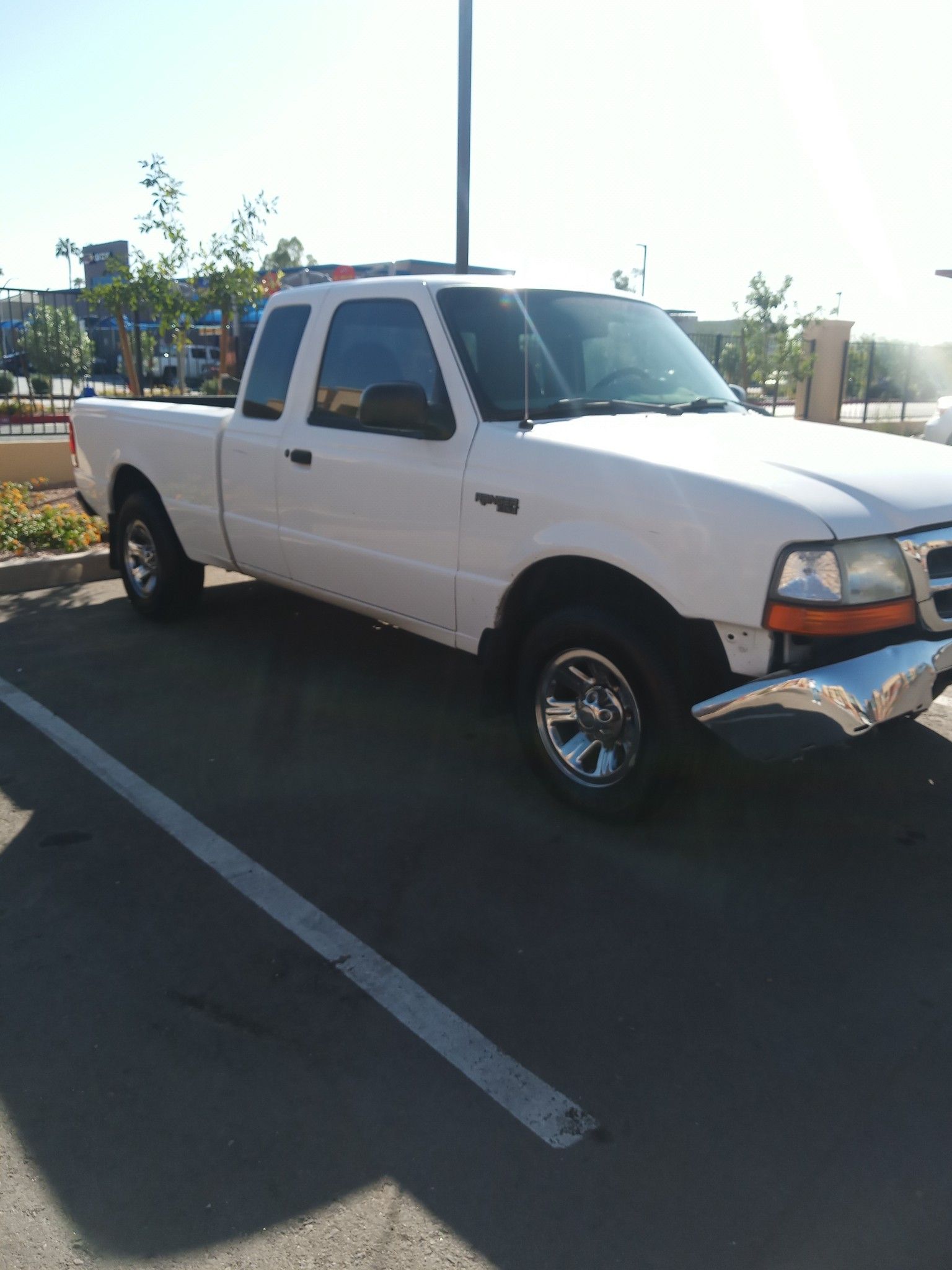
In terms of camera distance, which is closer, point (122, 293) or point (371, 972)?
point (371, 972)

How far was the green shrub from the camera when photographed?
28.3ft

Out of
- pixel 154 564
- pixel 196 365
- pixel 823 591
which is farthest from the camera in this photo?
pixel 196 365

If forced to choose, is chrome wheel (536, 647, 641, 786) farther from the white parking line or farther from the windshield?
the white parking line

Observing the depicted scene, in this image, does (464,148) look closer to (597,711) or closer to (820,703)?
(597,711)

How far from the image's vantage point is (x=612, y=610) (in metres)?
3.94

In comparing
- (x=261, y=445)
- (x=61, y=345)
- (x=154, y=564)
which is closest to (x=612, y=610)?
(x=261, y=445)

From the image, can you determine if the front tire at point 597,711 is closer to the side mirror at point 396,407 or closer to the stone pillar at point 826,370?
the side mirror at point 396,407

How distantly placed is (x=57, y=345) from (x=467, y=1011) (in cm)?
1662

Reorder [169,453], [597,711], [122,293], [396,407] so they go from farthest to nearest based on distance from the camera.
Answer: [122,293] < [169,453] < [396,407] < [597,711]

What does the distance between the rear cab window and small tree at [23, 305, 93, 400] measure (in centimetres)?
866

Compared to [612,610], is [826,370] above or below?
above

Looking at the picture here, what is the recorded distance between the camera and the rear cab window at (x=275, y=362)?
5.56 meters

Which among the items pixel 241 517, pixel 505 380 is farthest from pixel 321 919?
pixel 241 517

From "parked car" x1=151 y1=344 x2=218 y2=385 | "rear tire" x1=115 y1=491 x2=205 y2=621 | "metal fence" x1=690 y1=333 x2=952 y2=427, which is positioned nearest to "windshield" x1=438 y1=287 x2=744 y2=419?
"rear tire" x1=115 y1=491 x2=205 y2=621
